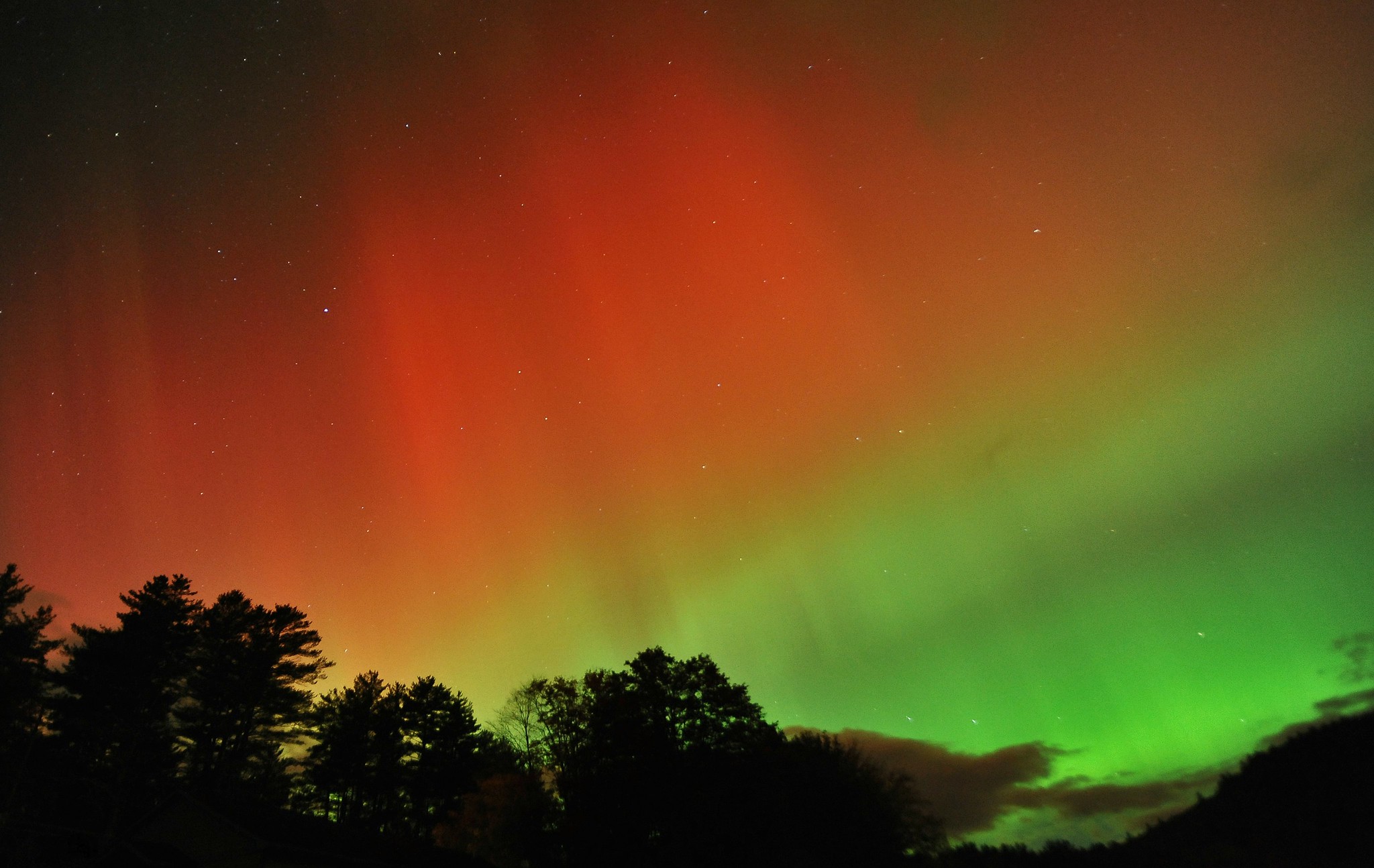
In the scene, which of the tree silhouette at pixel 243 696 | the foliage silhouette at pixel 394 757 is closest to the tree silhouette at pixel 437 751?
the foliage silhouette at pixel 394 757

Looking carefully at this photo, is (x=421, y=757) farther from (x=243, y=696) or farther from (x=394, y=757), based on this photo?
(x=243, y=696)

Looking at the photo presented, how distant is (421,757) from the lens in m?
47.4

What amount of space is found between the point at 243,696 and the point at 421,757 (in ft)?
Answer: 41.2

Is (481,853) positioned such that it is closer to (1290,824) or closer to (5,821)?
(5,821)

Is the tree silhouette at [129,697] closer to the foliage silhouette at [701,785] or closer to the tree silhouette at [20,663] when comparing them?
the tree silhouette at [20,663]

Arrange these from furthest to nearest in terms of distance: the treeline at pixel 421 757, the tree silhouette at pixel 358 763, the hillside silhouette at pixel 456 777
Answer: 1. the tree silhouette at pixel 358 763
2. the treeline at pixel 421 757
3. the hillside silhouette at pixel 456 777

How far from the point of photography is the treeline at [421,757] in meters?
34.1

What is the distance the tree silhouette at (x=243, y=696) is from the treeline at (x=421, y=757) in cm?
9

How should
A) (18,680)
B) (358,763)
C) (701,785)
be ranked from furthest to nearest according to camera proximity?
(358,763), (701,785), (18,680)

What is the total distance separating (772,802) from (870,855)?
606 centimetres

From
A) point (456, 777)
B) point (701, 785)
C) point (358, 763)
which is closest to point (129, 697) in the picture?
point (358, 763)

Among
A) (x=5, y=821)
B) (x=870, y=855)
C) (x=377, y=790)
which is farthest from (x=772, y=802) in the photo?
(x=5, y=821)

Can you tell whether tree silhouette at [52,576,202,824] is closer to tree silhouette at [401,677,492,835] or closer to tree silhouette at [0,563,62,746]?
tree silhouette at [0,563,62,746]

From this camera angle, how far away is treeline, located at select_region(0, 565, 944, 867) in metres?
34.1
